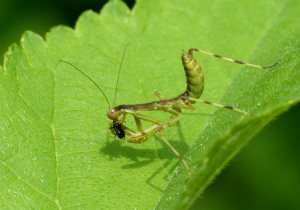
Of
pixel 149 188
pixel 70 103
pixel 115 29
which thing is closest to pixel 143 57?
pixel 115 29

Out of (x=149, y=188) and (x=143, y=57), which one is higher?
(x=143, y=57)

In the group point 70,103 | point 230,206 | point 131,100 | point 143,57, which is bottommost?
point 230,206

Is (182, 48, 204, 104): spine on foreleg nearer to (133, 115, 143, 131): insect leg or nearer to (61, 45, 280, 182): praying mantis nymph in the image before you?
(61, 45, 280, 182): praying mantis nymph

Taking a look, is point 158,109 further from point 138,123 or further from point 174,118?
point 138,123

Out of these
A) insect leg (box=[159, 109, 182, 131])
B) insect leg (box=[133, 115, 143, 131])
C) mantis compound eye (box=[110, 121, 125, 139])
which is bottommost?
mantis compound eye (box=[110, 121, 125, 139])

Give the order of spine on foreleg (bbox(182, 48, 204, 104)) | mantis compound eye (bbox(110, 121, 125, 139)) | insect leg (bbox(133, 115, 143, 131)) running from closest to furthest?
spine on foreleg (bbox(182, 48, 204, 104)) → mantis compound eye (bbox(110, 121, 125, 139)) → insect leg (bbox(133, 115, 143, 131))

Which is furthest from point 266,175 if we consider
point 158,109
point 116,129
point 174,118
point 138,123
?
point 116,129

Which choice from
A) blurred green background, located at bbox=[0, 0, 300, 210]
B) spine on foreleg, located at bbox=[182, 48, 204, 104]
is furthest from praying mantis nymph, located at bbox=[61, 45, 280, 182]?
blurred green background, located at bbox=[0, 0, 300, 210]

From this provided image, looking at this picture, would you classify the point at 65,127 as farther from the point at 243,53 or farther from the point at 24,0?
the point at 24,0
